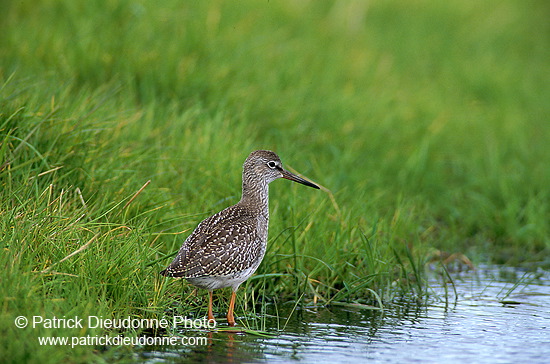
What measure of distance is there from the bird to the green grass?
27 centimetres

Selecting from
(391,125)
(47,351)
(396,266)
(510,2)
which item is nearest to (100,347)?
(47,351)

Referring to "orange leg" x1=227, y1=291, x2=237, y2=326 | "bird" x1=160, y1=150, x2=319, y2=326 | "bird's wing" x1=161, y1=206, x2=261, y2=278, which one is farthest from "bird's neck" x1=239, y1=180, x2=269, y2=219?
"orange leg" x1=227, y1=291, x2=237, y2=326

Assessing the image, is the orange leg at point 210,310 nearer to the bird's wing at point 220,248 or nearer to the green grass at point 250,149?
the green grass at point 250,149

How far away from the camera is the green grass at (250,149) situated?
237 inches

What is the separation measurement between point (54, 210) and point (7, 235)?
58cm

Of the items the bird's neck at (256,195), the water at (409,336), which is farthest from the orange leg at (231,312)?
the bird's neck at (256,195)

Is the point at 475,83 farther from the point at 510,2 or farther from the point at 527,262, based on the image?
the point at 510,2

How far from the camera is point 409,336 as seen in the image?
6121 millimetres

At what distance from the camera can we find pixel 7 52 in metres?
9.95

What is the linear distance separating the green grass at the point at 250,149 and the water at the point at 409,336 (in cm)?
31

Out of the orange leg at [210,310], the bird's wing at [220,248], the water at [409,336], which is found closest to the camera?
the water at [409,336]

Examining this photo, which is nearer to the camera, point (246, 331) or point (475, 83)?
point (246, 331)

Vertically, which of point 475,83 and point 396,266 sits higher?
point 475,83

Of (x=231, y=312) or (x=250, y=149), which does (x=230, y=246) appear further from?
(x=250, y=149)
